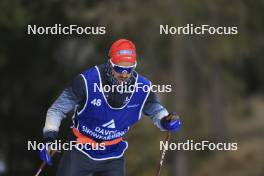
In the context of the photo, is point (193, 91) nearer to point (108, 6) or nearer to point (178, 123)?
point (108, 6)

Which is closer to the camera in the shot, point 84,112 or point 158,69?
point 84,112

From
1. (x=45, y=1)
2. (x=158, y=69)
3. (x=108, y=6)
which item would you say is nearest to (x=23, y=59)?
(x=45, y=1)

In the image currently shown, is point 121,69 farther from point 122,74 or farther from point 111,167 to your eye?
point 111,167

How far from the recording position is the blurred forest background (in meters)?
15.0

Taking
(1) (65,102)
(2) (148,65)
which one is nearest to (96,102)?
(1) (65,102)

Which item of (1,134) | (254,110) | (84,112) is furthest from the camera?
(254,110)

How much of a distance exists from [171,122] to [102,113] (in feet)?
2.11

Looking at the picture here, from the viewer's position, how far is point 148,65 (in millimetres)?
17781

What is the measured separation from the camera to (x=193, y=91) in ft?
68.8

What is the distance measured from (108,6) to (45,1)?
6.25 ft

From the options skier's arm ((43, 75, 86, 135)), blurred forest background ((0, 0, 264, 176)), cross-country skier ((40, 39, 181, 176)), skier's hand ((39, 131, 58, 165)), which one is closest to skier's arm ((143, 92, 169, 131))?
cross-country skier ((40, 39, 181, 176))

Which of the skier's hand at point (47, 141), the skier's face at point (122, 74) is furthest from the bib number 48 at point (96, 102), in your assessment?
the skier's hand at point (47, 141)

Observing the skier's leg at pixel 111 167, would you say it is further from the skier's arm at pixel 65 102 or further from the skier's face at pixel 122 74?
the skier's face at pixel 122 74

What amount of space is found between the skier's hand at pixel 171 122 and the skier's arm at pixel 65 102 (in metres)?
0.78
